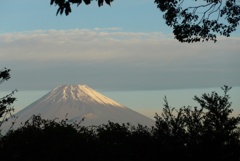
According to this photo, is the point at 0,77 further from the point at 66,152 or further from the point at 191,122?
the point at 191,122

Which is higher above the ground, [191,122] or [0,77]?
[0,77]

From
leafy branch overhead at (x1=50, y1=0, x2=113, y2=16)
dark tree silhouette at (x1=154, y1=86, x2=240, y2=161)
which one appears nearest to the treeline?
dark tree silhouette at (x1=154, y1=86, x2=240, y2=161)

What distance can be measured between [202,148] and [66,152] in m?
19.6

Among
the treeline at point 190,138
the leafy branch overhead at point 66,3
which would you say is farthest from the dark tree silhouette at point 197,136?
the leafy branch overhead at point 66,3

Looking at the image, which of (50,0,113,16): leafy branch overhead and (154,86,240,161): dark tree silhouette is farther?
(154,86,240,161): dark tree silhouette

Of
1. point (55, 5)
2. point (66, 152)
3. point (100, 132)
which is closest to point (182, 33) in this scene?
point (55, 5)

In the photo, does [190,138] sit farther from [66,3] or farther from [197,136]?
[66,3]

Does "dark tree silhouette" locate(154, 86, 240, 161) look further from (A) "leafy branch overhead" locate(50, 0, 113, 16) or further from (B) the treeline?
(A) "leafy branch overhead" locate(50, 0, 113, 16)

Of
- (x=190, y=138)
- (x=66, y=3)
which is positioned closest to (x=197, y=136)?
(x=190, y=138)

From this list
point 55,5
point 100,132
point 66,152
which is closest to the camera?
point 55,5

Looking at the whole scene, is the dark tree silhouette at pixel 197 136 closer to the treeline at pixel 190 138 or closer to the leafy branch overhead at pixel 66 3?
the treeline at pixel 190 138

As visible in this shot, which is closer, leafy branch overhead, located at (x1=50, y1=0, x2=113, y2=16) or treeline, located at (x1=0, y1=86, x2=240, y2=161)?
leafy branch overhead, located at (x1=50, y1=0, x2=113, y2=16)

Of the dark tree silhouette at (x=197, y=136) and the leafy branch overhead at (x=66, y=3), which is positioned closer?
the leafy branch overhead at (x=66, y=3)

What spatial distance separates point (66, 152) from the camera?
46.8 m
